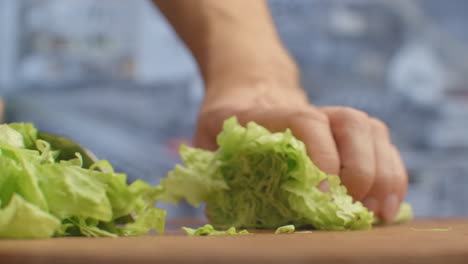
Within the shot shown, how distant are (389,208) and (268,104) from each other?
29 centimetres

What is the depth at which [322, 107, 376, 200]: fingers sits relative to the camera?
3.27 ft

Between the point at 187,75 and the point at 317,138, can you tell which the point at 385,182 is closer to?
the point at 317,138

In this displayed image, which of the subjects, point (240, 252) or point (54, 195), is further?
point (54, 195)

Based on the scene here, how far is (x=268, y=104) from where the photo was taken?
3.90 feet

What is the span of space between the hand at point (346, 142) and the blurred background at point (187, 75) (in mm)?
1435

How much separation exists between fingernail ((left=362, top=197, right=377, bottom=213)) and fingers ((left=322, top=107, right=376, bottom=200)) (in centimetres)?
5

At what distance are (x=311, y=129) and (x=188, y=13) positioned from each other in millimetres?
677

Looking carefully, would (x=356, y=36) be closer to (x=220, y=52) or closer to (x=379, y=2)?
(x=379, y=2)

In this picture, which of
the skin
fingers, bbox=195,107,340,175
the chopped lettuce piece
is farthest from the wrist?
the chopped lettuce piece

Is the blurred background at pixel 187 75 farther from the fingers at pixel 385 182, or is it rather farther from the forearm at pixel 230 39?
the fingers at pixel 385 182

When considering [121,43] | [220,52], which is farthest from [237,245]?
[121,43]

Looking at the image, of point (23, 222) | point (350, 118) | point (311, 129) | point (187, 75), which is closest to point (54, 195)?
Result: point (23, 222)

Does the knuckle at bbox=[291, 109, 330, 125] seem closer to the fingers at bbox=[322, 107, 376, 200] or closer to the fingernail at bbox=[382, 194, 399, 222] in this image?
the fingers at bbox=[322, 107, 376, 200]

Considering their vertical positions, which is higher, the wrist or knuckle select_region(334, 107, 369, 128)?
the wrist
